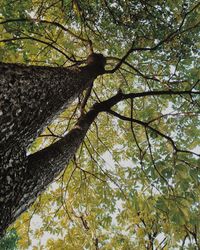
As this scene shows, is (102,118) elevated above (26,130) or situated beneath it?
elevated above

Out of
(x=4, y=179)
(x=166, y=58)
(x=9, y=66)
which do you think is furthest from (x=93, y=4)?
(x=4, y=179)

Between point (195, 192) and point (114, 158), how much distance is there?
281 cm

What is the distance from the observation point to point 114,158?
238 inches

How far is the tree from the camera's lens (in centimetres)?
211

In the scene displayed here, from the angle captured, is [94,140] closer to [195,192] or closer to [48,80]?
[195,192]

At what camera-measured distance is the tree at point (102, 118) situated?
2.11 metres

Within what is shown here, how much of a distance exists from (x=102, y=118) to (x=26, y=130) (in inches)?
201

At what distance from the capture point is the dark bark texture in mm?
1841

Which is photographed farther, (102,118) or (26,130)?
(102,118)

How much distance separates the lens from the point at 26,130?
2123 mm

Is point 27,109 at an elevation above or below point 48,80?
below

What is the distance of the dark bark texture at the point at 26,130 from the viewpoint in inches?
72.5

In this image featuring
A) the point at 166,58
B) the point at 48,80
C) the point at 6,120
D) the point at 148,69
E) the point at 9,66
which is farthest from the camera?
the point at 148,69

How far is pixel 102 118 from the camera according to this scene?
23.6 ft
